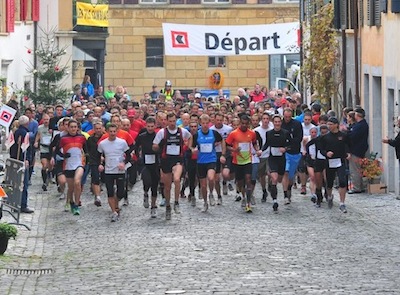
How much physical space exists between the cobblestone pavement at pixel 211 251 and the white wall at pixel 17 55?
1697cm

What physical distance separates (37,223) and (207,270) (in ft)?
26.3

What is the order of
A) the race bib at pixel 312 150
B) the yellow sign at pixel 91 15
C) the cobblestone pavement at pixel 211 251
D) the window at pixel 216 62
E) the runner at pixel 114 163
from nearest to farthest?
1. the cobblestone pavement at pixel 211 251
2. the runner at pixel 114 163
3. the race bib at pixel 312 150
4. the yellow sign at pixel 91 15
5. the window at pixel 216 62

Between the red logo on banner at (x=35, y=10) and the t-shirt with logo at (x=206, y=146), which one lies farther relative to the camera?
the red logo on banner at (x=35, y=10)

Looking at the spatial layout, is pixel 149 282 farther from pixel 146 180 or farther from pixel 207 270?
pixel 146 180

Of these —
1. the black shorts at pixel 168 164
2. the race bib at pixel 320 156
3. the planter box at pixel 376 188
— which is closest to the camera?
the black shorts at pixel 168 164

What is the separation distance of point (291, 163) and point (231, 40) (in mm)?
21188

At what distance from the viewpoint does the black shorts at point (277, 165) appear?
28641mm

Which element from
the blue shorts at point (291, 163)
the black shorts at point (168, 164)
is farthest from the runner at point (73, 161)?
the blue shorts at point (291, 163)

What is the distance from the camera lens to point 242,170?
28.2 metres

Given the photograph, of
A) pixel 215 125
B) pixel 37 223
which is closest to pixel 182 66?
pixel 215 125

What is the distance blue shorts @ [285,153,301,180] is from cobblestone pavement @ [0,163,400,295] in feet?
1.87

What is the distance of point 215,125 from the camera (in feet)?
100

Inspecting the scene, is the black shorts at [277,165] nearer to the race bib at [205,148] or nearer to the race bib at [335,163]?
the race bib at [335,163]

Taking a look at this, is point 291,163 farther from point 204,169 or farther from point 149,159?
point 149,159
